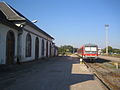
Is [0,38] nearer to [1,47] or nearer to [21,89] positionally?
[1,47]

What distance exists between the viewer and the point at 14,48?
19.6 meters

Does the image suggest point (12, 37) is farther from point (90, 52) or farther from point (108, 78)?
point (90, 52)

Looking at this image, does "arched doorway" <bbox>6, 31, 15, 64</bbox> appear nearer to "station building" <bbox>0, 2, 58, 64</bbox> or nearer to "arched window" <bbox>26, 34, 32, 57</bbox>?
"station building" <bbox>0, 2, 58, 64</bbox>

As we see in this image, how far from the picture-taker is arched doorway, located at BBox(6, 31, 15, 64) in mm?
17928

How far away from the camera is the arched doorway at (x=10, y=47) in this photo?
58.8 ft

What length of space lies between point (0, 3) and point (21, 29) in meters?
7.23

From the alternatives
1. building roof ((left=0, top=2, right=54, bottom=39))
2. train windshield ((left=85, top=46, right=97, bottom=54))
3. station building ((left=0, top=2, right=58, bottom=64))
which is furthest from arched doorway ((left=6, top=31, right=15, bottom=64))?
train windshield ((left=85, top=46, right=97, bottom=54))

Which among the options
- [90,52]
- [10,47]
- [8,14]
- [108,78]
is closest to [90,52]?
[90,52]

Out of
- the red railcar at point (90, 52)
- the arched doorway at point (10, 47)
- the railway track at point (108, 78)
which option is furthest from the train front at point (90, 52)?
the arched doorway at point (10, 47)

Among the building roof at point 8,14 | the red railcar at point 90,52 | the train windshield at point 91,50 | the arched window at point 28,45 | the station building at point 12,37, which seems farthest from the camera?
the train windshield at point 91,50

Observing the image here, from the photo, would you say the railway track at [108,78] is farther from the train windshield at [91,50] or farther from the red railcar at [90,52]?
the train windshield at [91,50]

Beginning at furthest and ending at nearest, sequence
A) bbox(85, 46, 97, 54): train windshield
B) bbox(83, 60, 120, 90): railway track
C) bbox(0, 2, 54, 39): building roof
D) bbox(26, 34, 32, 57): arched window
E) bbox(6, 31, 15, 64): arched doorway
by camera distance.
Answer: bbox(85, 46, 97, 54): train windshield < bbox(26, 34, 32, 57): arched window < bbox(0, 2, 54, 39): building roof < bbox(6, 31, 15, 64): arched doorway < bbox(83, 60, 120, 90): railway track

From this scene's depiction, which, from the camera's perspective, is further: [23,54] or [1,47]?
[23,54]

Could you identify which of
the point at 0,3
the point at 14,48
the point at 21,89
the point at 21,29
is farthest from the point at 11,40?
the point at 21,89
